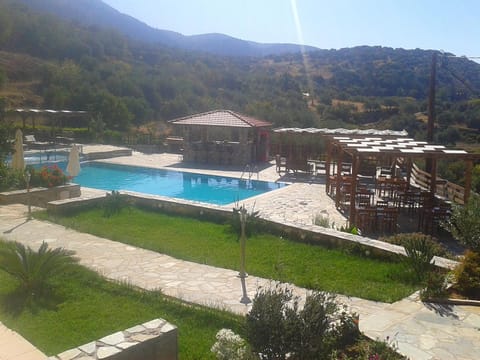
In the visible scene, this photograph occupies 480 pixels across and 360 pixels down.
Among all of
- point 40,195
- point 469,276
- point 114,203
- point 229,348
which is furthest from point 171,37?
point 229,348

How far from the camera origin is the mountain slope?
9254 cm

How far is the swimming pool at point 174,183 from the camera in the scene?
14.6 meters

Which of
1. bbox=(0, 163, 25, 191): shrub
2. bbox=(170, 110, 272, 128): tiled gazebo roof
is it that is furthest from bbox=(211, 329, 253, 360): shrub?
bbox=(170, 110, 272, 128): tiled gazebo roof

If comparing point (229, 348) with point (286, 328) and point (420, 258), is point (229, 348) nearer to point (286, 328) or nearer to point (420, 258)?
point (286, 328)

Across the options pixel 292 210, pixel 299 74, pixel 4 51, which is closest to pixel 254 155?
pixel 292 210

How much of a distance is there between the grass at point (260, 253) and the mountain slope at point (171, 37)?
84.3 metres

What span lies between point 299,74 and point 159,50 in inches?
756

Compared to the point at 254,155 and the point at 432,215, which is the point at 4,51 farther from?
the point at 432,215

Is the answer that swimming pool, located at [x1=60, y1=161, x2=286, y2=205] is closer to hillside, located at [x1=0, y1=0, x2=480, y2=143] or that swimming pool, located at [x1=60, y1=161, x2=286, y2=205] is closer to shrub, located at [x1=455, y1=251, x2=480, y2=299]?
shrub, located at [x1=455, y1=251, x2=480, y2=299]

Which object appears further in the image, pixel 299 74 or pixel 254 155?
pixel 299 74

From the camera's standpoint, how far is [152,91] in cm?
4006

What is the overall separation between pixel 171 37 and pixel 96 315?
10502 cm

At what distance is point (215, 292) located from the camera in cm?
550

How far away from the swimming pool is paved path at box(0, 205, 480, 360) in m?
6.58
